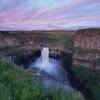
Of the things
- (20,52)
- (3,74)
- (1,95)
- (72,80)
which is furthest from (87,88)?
(1,95)

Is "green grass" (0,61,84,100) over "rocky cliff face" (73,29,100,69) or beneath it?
over

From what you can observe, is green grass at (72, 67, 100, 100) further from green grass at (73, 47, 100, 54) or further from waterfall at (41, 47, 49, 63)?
waterfall at (41, 47, 49, 63)

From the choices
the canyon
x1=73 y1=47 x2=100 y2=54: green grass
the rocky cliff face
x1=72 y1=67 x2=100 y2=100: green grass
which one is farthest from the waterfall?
x1=73 y1=47 x2=100 y2=54: green grass

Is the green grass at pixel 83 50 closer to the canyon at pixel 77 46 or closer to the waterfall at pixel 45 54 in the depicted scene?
the canyon at pixel 77 46

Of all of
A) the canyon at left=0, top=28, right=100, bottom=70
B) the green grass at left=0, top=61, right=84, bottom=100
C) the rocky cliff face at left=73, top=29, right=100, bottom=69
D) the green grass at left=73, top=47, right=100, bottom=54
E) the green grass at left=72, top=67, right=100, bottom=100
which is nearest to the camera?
the green grass at left=0, top=61, right=84, bottom=100

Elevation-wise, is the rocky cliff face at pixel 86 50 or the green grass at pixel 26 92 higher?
the green grass at pixel 26 92

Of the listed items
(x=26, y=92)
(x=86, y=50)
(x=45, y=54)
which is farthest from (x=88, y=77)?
(x=26, y=92)

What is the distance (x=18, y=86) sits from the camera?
3160mm

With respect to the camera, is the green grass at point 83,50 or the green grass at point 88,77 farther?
the green grass at point 83,50

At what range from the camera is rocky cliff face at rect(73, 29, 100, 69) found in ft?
45.8

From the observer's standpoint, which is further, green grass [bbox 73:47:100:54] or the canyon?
green grass [bbox 73:47:100:54]

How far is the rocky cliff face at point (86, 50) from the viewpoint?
13969mm

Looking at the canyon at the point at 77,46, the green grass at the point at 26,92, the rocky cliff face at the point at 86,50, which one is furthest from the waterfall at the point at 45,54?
the green grass at the point at 26,92

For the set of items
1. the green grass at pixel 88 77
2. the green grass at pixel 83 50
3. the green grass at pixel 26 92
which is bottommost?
the green grass at pixel 88 77
